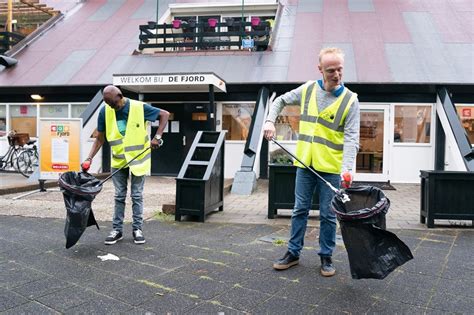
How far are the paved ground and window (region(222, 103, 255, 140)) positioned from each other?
6693 mm

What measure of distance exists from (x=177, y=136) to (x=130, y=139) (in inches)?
327

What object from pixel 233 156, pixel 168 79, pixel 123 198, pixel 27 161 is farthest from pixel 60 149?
pixel 233 156

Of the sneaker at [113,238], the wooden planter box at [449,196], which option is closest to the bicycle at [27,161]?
the sneaker at [113,238]

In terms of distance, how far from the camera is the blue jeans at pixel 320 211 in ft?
12.7

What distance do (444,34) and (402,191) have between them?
5.43 meters

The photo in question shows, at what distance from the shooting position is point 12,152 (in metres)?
11.8

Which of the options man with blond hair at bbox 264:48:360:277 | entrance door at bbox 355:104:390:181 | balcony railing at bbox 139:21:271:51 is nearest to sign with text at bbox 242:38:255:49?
balcony railing at bbox 139:21:271:51

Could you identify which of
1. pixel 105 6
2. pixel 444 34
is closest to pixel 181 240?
pixel 444 34

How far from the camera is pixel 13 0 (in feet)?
57.1

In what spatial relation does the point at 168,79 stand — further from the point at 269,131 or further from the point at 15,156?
the point at 269,131

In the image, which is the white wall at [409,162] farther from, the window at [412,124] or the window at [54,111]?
the window at [54,111]

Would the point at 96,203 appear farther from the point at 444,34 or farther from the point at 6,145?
the point at 444,34

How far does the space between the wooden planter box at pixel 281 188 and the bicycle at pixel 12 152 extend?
801 cm

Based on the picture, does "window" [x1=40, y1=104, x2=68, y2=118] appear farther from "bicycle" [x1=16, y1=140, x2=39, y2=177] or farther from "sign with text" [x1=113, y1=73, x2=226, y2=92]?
"sign with text" [x1=113, y1=73, x2=226, y2=92]
